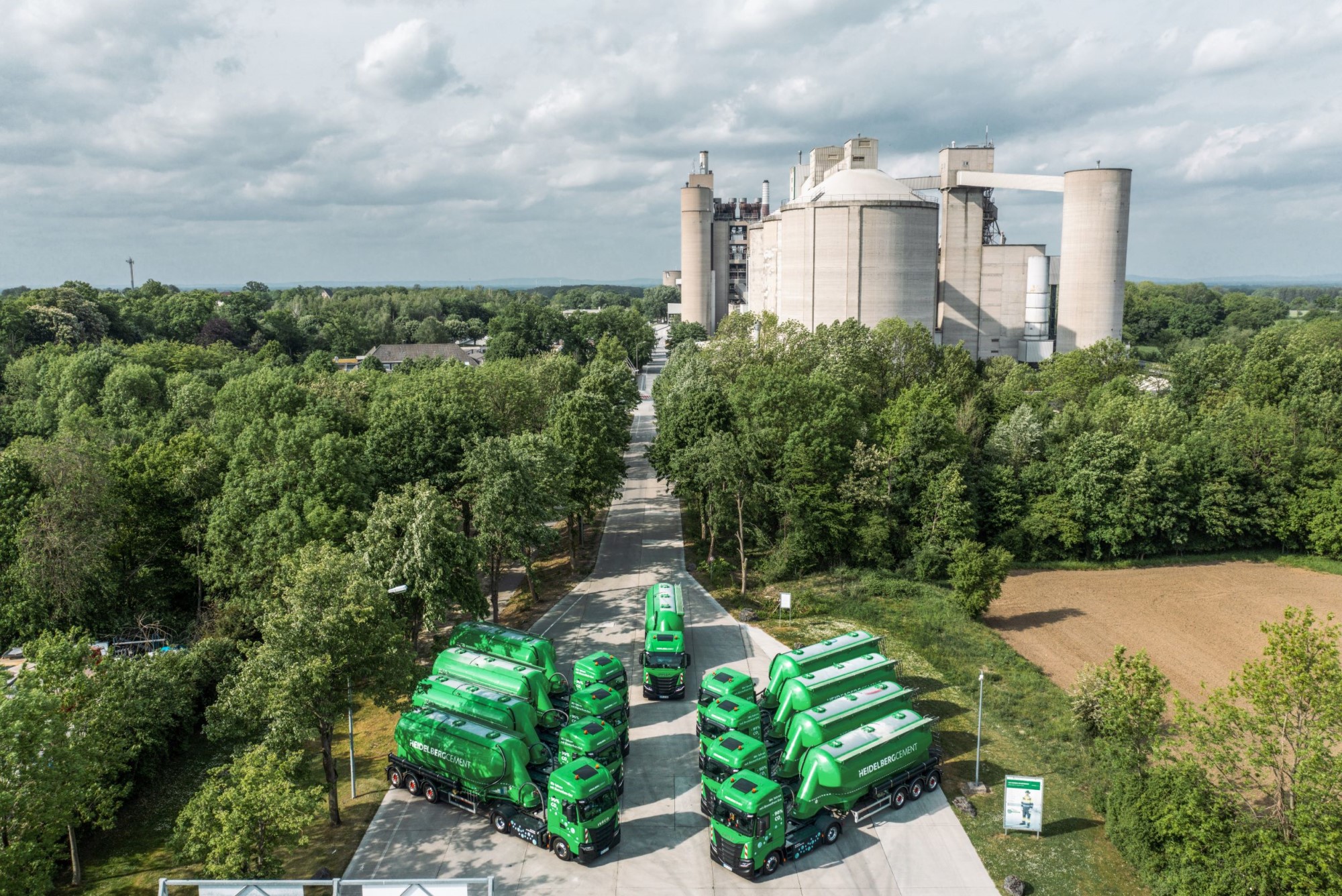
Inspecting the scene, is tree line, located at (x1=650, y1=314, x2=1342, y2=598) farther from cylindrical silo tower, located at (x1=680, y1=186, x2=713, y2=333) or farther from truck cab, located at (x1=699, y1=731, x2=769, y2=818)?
cylindrical silo tower, located at (x1=680, y1=186, x2=713, y2=333)

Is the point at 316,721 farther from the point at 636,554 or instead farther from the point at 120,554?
the point at 636,554

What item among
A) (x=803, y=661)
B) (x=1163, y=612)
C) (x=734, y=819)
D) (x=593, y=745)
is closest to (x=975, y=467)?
(x=1163, y=612)

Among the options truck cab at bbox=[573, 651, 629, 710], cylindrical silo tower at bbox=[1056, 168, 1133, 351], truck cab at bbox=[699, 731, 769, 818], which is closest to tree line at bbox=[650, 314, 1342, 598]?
truck cab at bbox=[573, 651, 629, 710]

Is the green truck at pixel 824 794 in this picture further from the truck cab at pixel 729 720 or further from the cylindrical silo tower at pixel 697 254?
the cylindrical silo tower at pixel 697 254

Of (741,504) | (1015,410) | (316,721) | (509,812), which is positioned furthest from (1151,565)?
(316,721)

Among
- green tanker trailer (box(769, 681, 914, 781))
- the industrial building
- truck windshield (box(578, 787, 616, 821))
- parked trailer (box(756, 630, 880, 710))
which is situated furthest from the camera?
the industrial building

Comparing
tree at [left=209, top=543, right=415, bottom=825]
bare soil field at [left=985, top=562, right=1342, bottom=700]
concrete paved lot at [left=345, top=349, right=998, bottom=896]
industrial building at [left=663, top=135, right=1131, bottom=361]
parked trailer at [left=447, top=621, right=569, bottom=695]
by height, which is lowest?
bare soil field at [left=985, top=562, right=1342, bottom=700]

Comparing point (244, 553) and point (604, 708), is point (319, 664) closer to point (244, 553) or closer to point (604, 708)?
point (604, 708)
